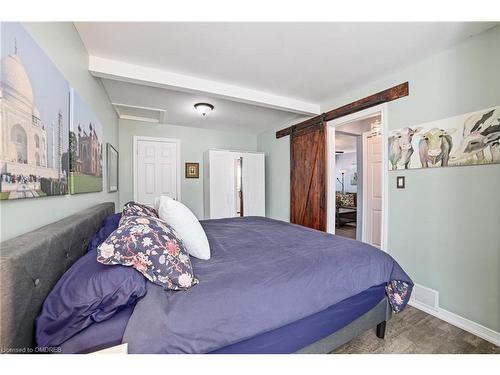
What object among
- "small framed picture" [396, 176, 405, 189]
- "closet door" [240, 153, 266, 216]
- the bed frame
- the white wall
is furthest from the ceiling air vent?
the white wall

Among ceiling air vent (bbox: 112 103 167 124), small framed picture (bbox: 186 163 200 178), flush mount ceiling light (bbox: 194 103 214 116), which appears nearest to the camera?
flush mount ceiling light (bbox: 194 103 214 116)

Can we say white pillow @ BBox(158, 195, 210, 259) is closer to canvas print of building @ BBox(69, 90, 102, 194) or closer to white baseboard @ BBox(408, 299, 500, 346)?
canvas print of building @ BBox(69, 90, 102, 194)

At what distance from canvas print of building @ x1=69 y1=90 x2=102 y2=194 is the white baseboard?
10.4ft

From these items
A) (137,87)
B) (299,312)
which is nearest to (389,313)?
(299,312)

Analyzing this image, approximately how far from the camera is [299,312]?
1075mm

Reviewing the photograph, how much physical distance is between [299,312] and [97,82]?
2.81 meters

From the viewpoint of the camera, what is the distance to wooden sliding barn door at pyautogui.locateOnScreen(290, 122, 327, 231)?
125 inches

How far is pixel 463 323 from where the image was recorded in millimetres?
1718

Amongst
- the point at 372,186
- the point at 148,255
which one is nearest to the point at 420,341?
the point at 148,255

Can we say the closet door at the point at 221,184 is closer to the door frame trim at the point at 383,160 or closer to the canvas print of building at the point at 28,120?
the door frame trim at the point at 383,160

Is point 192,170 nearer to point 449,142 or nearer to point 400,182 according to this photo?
point 400,182

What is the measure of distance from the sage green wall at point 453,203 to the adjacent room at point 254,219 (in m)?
0.01
